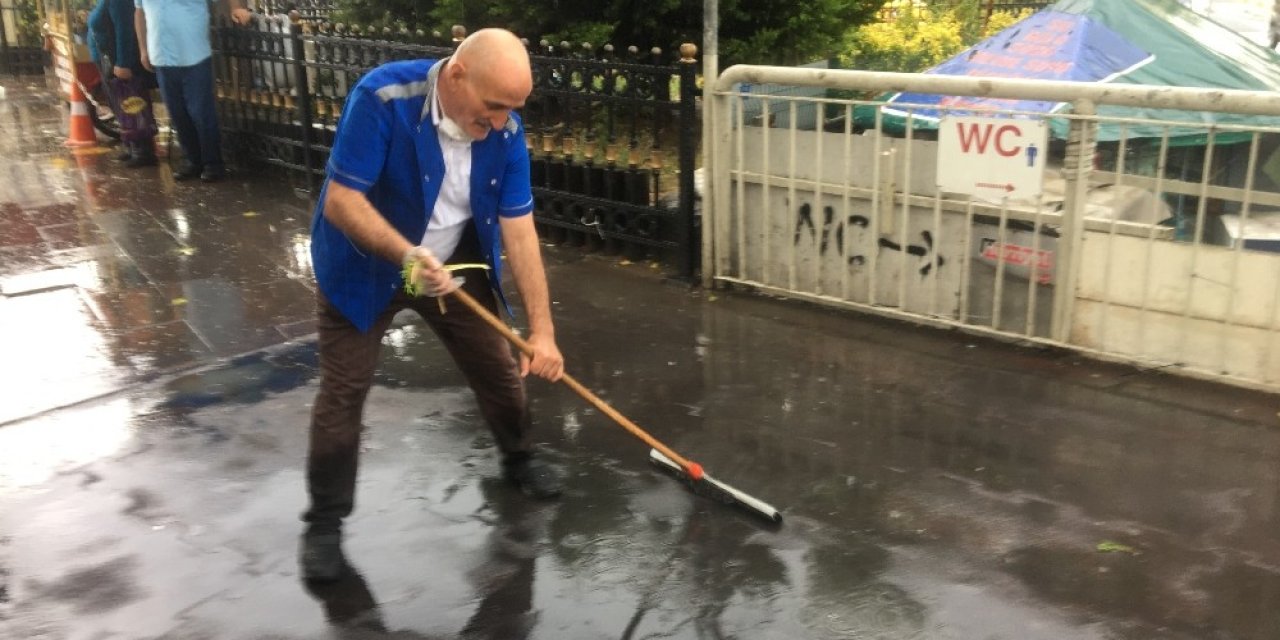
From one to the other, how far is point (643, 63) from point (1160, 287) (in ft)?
10.3

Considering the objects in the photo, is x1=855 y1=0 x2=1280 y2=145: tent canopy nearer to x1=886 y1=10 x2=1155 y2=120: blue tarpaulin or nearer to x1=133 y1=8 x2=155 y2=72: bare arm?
x1=886 y1=10 x2=1155 y2=120: blue tarpaulin

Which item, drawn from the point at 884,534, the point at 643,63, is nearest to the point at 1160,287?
the point at 884,534

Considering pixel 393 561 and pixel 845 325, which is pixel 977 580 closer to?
pixel 393 561

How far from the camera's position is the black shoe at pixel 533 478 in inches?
166

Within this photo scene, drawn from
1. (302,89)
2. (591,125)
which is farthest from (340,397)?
(302,89)

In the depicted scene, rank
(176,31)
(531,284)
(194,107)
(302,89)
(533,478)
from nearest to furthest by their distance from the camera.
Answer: (531,284)
(533,478)
(302,89)
(176,31)
(194,107)

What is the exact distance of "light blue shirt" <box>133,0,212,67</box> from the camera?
9469 millimetres

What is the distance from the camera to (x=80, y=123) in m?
11.7

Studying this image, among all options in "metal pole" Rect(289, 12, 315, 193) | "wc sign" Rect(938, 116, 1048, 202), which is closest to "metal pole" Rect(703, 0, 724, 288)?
"wc sign" Rect(938, 116, 1048, 202)

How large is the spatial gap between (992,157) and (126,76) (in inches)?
327

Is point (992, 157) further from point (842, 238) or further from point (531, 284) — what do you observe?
point (531, 284)

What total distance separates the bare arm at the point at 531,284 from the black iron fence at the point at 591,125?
8.96 feet

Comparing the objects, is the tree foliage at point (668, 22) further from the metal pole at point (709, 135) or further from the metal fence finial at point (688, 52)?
the metal fence finial at point (688, 52)

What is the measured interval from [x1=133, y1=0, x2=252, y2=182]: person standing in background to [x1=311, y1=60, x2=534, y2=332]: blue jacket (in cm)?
681
